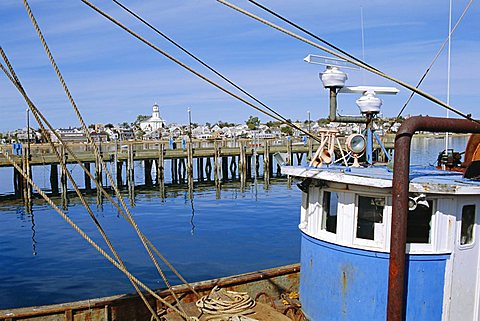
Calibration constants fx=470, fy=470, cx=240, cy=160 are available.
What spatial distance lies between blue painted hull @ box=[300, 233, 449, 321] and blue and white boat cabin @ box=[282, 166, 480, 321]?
15 mm

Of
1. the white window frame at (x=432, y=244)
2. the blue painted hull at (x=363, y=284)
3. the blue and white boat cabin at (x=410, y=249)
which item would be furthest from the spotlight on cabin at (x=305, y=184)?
the white window frame at (x=432, y=244)

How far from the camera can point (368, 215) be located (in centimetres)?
725

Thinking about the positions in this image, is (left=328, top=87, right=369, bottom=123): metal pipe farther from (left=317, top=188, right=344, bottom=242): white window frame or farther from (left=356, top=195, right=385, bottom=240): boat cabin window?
(left=356, top=195, right=385, bottom=240): boat cabin window

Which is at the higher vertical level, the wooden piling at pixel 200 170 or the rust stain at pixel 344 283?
the rust stain at pixel 344 283

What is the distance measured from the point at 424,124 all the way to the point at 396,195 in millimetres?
1137

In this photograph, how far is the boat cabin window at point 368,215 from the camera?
23.5 ft

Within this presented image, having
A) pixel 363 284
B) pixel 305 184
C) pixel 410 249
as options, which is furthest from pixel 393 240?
pixel 305 184

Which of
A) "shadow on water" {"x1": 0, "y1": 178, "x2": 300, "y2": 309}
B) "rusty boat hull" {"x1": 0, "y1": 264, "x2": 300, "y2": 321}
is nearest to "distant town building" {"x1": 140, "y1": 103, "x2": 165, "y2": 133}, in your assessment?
"shadow on water" {"x1": 0, "y1": 178, "x2": 300, "y2": 309}

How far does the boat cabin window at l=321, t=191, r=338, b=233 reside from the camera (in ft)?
25.6

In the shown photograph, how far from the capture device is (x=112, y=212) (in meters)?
A: 36.9

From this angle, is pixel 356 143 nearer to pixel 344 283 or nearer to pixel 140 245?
pixel 344 283

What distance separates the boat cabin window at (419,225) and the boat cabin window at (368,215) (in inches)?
16.8

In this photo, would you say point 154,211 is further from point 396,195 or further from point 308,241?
point 396,195

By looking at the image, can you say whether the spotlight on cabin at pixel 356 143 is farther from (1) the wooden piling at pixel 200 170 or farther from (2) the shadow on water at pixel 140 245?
(1) the wooden piling at pixel 200 170
